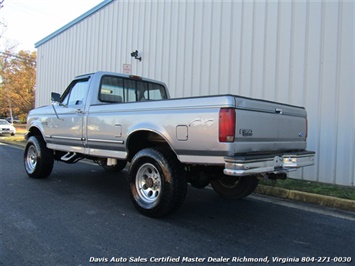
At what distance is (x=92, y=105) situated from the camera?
563cm

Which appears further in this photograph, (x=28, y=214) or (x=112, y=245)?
(x=28, y=214)

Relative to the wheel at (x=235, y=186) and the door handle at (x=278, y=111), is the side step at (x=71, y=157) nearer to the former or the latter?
the wheel at (x=235, y=186)

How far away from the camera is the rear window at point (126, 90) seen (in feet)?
19.5

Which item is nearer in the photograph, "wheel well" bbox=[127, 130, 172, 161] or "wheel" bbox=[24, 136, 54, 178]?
"wheel well" bbox=[127, 130, 172, 161]

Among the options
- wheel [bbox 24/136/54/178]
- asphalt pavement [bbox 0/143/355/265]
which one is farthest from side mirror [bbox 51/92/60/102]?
asphalt pavement [bbox 0/143/355/265]

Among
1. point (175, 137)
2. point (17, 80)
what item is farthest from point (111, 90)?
point (17, 80)

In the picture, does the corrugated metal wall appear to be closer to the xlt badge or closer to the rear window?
the rear window

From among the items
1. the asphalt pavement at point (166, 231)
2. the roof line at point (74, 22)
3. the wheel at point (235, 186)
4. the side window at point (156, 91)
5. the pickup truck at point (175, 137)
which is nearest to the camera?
the asphalt pavement at point (166, 231)

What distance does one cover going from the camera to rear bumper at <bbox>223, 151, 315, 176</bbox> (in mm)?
3643

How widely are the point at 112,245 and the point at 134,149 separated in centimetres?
178

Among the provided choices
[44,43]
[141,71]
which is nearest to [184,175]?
[141,71]

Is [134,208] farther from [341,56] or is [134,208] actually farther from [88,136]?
[341,56]

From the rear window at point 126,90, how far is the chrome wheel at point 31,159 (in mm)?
2506

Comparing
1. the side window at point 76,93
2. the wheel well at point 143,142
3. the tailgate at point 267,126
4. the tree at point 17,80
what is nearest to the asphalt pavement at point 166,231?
the wheel well at point 143,142
